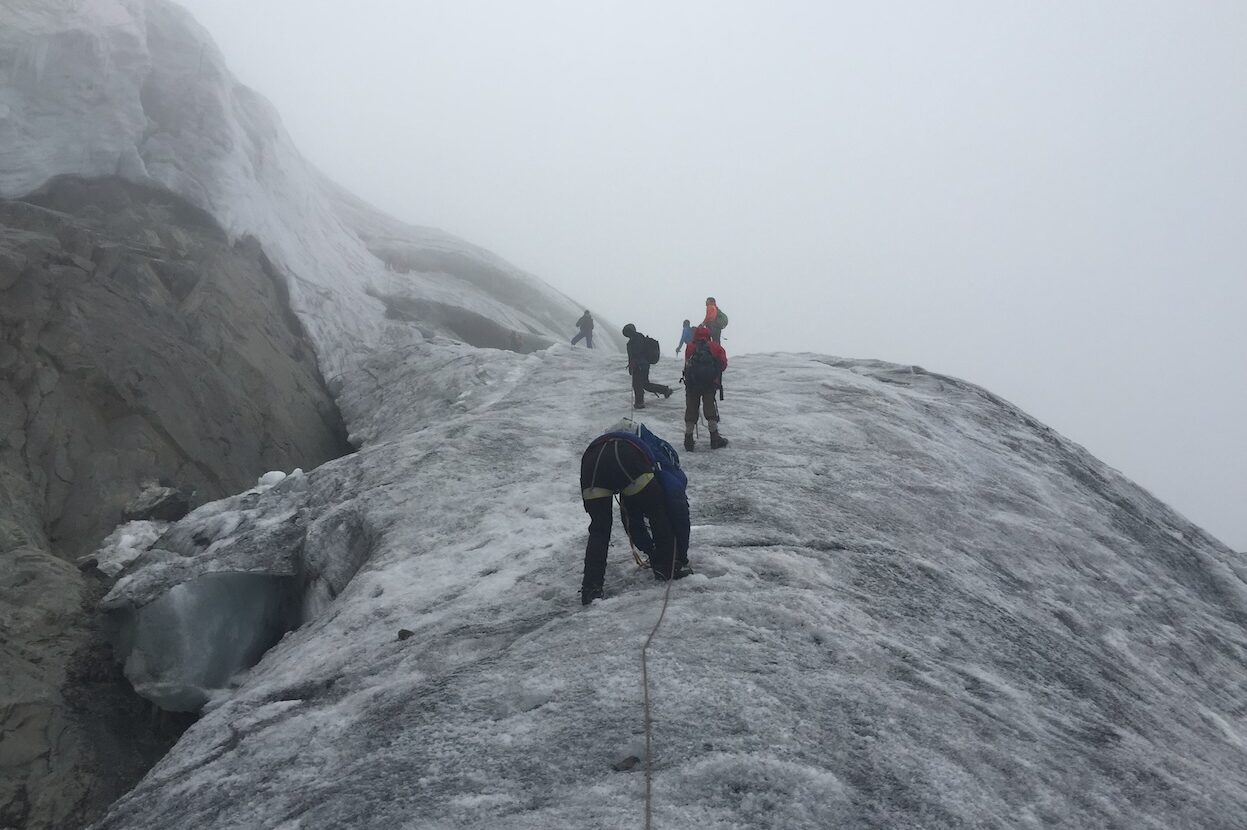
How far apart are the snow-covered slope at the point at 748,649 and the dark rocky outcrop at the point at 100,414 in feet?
4.41

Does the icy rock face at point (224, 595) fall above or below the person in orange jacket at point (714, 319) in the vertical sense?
below

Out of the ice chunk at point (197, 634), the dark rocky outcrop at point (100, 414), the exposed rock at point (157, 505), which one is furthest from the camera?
the exposed rock at point (157, 505)

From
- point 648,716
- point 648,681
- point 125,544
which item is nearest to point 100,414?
point 125,544

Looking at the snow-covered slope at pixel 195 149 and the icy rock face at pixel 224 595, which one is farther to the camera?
the snow-covered slope at pixel 195 149

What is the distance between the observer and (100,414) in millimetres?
15828

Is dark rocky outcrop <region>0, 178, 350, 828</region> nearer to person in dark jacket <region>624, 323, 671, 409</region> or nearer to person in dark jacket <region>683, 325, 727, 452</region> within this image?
person in dark jacket <region>683, 325, 727, 452</region>

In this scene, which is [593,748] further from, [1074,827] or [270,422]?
[270,422]

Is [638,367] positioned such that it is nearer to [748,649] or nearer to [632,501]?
[632,501]

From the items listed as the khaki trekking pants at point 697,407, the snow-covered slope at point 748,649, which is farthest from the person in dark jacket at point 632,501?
the khaki trekking pants at point 697,407

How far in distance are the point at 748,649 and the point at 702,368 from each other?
571cm

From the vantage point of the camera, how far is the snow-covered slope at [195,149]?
21.9 metres

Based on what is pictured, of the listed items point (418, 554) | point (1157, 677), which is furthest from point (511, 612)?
point (1157, 677)

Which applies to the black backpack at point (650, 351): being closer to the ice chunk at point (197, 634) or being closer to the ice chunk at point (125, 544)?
the ice chunk at point (197, 634)

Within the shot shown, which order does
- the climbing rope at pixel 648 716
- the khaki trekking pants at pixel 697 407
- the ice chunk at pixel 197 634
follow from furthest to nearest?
the khaki trekking pants at pixel 697 407 → the ice chunk at pixel 197 634 → the climbing rope at pixel 648 716
